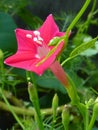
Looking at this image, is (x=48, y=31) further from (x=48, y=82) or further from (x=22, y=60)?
(x=48, y=82)

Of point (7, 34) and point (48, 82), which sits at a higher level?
point (7, 34)

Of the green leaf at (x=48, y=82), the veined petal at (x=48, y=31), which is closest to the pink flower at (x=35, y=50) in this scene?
the veined petal at (x=48, y=31)

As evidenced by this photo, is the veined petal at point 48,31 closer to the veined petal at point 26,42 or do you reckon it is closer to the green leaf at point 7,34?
the veined petal at point 26,42

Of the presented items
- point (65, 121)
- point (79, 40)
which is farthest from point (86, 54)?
point (65, 121)

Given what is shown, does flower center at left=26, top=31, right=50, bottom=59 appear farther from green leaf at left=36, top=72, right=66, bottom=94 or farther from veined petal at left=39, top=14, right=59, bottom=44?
green leaf at left=36, top=72, right=66, bottom=94

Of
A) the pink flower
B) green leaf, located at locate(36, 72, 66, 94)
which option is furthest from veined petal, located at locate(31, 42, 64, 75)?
green leaf, located at locate(36, 72, 66, 94)

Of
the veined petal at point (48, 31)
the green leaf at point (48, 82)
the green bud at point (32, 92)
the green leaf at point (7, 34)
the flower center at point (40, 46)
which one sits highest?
the green leaf at point (7, 34)

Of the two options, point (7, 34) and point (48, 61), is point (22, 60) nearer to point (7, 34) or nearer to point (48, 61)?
point (48, 61)

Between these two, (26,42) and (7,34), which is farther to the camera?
(7,34)

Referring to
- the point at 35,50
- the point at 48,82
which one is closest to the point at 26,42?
the point at 35,50

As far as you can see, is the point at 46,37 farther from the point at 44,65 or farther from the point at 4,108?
the point at 4,108
